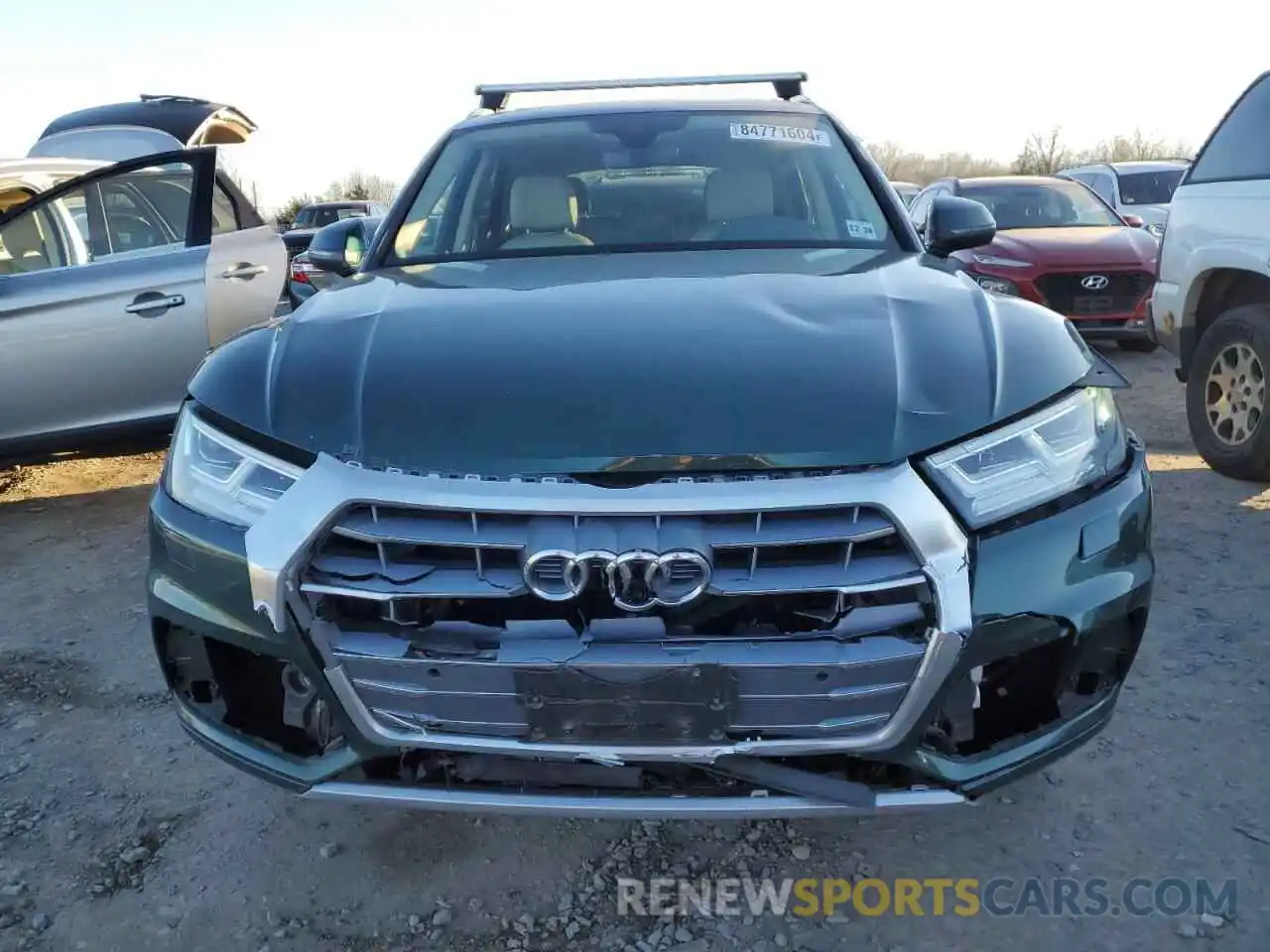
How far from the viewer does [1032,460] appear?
1.74 metres

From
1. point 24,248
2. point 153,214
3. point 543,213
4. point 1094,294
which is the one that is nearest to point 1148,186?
point 1094,294

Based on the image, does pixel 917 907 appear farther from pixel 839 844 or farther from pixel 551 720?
pixel 551 720

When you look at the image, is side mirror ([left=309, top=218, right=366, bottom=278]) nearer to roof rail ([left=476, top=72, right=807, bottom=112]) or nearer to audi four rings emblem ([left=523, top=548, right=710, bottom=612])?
roof rail ([left=476, top=72, right=807, bottom=112])

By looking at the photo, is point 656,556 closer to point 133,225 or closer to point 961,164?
point 133,225

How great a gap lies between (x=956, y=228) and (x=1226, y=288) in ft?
8.09

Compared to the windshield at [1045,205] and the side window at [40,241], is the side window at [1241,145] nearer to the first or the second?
the windshield at [1045,205]

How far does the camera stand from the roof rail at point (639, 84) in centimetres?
334

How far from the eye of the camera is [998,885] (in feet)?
6.86

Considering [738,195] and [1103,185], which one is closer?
[738,195]

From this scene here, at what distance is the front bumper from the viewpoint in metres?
1.63

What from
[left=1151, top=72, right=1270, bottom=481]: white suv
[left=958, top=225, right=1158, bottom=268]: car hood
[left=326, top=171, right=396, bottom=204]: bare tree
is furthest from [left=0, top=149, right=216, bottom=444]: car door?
[left=326, top=171, right=396, bottom=204]: bare tree

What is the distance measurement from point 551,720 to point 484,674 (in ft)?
0.45

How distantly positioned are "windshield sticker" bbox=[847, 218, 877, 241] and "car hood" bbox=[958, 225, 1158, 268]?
497 cm

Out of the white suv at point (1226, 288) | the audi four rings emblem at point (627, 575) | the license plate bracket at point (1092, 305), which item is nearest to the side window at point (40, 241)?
the audi four rings emblem at point (627, 575)
